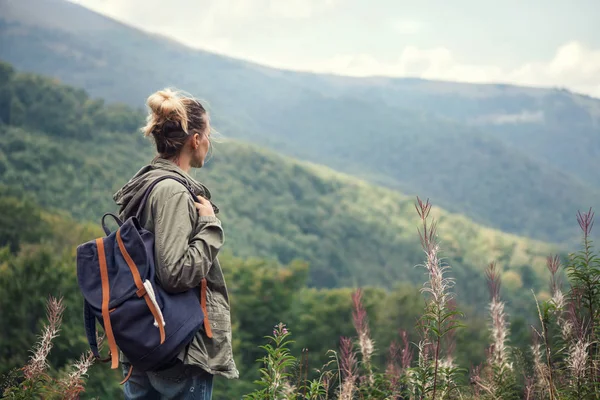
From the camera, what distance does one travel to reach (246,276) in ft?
146

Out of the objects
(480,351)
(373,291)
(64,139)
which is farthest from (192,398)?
(64,139)

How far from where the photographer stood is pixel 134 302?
2.32m

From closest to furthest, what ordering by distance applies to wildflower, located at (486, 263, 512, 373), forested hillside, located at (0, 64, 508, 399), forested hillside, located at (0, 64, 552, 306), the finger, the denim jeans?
the denim jeans → the finger → wildflower, located at (486, 263, 512, 373) → forested hillside, located at (0, 64, 508, 399) → forested hillside, located at (0, 64, 552, 306)

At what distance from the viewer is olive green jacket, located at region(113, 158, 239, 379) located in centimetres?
237

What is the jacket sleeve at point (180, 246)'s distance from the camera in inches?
92.6

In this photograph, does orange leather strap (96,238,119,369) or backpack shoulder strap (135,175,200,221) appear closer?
orange leather strap (96,238,119,369)

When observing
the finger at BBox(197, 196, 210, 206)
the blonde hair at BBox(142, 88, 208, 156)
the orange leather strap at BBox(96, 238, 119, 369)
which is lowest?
the orange leather strap at BBox(96, 238, 119, 369)

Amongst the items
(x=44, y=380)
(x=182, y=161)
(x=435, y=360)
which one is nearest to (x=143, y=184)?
(x=182, y=161)

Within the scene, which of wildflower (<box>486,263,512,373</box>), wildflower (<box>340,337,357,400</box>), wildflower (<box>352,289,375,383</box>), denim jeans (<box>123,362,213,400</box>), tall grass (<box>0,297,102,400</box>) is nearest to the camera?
denim jeans (<box>123,362,213,400</box>)

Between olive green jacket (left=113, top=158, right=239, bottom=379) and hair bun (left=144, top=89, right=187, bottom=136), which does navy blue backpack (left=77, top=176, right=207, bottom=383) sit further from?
hair bun (left=144, top=89, right=187, bottom=136)

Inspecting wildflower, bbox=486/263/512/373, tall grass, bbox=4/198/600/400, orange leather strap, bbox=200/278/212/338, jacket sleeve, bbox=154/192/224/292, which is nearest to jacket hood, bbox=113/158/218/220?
jacket sleeve, bbox=154/192/224/292

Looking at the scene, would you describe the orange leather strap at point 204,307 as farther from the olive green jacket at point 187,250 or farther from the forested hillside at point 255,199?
the forested hillside at point 255,199

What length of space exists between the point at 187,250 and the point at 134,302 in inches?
9.5

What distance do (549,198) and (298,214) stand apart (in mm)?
104351
